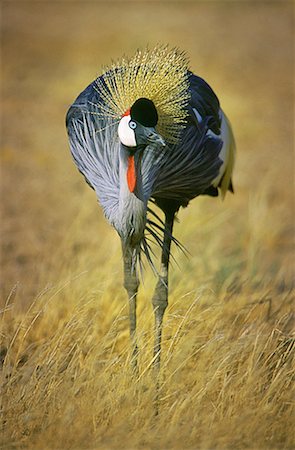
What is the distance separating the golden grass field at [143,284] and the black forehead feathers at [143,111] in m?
0.65

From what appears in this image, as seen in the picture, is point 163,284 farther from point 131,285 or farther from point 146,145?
point 146,145

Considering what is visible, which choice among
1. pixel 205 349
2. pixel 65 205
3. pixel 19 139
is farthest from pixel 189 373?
pixel 19 139

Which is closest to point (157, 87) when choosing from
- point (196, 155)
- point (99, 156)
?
point (99, 156)

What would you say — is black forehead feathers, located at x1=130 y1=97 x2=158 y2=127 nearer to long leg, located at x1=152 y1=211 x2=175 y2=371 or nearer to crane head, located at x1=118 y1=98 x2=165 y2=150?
crane head, located at x1=118 y1=98 x2=165 y2=150

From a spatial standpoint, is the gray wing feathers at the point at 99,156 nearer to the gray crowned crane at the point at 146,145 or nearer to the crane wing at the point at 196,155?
the gray crowned crane at the point at 146,145

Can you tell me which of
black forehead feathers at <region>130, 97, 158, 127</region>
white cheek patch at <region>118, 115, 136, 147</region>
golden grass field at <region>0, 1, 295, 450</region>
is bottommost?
golden grass field at <region>0, 1, 295, 450</region>

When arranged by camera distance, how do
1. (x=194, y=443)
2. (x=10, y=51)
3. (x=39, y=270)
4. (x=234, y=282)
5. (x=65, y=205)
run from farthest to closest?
(x=10, y=51), (x=65, y=205), (x=39, y=270), (x=234, y=282), (x=194, y=443)

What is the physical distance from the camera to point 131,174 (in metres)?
2.66

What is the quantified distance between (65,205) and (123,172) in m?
3.05

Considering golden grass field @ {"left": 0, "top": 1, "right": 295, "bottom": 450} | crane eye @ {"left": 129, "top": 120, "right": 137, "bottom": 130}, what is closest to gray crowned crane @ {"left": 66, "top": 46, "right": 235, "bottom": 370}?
crane eye @ {"left": 129, "top": 120, "right": 137, "bottom": 130}

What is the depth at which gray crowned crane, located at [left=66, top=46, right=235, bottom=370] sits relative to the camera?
267 centimetres

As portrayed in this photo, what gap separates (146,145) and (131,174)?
0.33ft

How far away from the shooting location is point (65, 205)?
5703mm

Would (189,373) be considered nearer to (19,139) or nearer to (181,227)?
(181,227)
